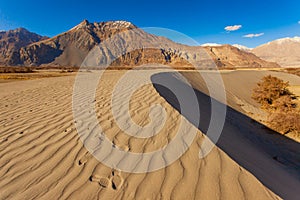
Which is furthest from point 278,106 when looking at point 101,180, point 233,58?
point 233,58

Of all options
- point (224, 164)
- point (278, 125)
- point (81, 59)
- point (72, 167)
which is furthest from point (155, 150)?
point (81, 59)

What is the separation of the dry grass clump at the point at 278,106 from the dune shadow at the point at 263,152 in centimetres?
39

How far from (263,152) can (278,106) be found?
20.8ft

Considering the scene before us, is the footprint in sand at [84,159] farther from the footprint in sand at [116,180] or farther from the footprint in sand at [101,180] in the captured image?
the footprint in sand at [116,180]

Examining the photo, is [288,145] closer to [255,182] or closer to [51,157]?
[255,182]

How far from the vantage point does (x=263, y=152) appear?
447 centimetres

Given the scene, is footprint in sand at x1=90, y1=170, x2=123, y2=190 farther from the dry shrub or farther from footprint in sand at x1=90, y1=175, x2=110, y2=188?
the dry shrub

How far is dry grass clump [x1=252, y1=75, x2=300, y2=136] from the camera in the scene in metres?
6.69

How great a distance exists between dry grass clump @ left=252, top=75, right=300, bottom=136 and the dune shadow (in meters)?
0.39

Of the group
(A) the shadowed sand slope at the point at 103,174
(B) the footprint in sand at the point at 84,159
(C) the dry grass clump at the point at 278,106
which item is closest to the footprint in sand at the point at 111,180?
(A) the shadowed sand slope at the point at 103,174

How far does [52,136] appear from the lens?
11.4 feet

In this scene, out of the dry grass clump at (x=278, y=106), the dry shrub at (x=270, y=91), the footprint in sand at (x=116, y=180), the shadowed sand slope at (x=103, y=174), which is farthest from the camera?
the dry shrub at (x=270, y=91)

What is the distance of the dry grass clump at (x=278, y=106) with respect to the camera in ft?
21.9

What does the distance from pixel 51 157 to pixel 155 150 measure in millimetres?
1462
